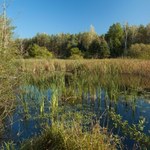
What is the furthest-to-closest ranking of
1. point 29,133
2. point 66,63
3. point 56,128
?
1. point 66,63
2. point 29,133
3. point 56,128

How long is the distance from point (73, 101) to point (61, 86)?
59 centimetres

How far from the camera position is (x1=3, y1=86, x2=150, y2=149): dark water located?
6195 millimetres

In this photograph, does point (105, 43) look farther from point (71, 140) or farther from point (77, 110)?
point (71, 140)

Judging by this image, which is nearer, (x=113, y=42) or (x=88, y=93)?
(x=88, y=93)

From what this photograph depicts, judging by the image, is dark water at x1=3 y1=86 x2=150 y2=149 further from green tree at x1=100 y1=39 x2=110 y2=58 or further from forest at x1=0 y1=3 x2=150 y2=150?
green tree at x1=100 y1=39 x2=110 y2=58

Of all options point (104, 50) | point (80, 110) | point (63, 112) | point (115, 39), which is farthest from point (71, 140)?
point (115, 39)

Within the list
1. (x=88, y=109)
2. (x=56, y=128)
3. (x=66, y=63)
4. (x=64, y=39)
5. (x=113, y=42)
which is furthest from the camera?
(x=64, y=39)

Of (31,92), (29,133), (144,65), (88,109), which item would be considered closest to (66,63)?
(144,65)

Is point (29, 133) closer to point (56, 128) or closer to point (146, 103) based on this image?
point (56, 128)

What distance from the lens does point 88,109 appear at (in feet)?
26.9

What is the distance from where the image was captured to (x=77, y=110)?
8062 millimetres

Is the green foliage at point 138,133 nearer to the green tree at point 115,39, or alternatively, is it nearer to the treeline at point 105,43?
the treeline at point 105,43

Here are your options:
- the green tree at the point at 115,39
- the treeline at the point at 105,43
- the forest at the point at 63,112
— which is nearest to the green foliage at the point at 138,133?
the forest at the point at 63,112

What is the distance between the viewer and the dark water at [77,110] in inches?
244
